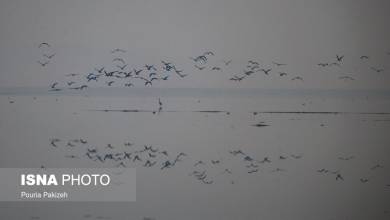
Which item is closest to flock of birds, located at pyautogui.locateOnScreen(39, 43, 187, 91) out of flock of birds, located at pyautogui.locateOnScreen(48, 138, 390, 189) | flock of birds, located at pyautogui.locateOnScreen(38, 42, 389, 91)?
flock of birds, located at pyautogui.locateOnScreen(38, 42, 389, 91)

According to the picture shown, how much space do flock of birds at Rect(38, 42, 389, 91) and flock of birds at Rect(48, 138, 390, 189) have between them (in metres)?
0.25

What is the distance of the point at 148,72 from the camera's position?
1.11 metres

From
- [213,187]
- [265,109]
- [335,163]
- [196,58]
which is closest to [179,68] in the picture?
[196,58]

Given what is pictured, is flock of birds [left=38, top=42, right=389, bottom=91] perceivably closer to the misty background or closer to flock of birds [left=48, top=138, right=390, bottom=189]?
the misty background

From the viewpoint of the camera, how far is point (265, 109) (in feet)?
3.68

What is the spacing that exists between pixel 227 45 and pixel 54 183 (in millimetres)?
920

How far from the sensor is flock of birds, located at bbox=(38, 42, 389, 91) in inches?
43.4

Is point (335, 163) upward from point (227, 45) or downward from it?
downward

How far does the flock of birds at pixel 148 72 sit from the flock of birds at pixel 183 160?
246 mm

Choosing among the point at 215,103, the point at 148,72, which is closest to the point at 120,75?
the point at 148,72

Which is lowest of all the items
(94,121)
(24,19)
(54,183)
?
(54,183)

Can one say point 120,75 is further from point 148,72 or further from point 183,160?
point 183,160

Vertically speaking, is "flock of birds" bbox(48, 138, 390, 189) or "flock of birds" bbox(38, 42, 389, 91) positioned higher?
"flock of birds" bbox(38, 42, 389, 91)

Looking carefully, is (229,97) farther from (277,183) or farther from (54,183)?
(54,183)
